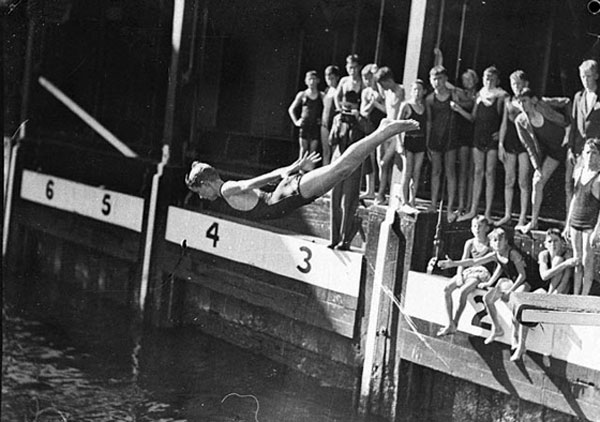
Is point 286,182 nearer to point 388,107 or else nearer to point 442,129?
point 388,107

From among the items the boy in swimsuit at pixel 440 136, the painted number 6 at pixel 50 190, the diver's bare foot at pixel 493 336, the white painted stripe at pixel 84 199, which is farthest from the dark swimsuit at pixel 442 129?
the painted number 6 at pixel 50 190

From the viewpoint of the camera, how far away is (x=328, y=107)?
261cm

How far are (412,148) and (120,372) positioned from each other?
121cm

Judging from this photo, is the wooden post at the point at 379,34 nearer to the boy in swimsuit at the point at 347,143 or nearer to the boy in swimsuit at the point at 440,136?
the boy in swimsuit at the point at 347,143

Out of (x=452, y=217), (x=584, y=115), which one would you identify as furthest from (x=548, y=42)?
(x=452, y=217)

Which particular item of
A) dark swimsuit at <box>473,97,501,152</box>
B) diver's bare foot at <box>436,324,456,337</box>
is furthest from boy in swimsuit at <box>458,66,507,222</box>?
diver's bare foot at <box>436,324,456,337</box>

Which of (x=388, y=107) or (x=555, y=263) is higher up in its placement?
(x=388, y=107)

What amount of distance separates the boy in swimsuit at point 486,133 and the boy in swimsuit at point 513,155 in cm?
2

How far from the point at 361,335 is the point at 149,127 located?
3.18ft

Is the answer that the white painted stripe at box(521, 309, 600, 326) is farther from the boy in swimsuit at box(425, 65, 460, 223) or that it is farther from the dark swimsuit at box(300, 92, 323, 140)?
the dark swimsuit at box(300, 92, 323, 140)

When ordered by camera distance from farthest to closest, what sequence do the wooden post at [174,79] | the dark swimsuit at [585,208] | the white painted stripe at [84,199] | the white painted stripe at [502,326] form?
the white painted stripe at [84,199], the wooden post at [174,79], the dark swimsuit at [585,208], the white painted stripe at [502,326]

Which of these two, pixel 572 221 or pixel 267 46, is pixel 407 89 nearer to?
pixel 267 46

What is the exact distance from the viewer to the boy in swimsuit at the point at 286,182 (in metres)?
2.56

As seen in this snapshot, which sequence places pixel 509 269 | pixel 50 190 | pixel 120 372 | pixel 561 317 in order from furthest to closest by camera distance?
1. pixel 50 190
2. pixel 120 372
3. pixel 509 269
4. pixel 561 317
